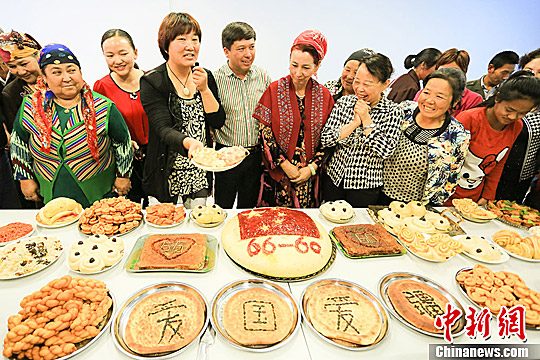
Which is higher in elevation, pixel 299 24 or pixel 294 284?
pixel 299 24

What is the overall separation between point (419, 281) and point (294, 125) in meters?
1.47

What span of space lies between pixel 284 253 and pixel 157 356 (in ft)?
2.39

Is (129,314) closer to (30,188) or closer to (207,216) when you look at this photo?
(207,216)

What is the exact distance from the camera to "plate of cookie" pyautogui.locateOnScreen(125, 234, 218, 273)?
1568mm

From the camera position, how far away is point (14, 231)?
179cm

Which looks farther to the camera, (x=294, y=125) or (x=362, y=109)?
(x=294, y=125)

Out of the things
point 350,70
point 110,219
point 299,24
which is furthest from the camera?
point 299,24

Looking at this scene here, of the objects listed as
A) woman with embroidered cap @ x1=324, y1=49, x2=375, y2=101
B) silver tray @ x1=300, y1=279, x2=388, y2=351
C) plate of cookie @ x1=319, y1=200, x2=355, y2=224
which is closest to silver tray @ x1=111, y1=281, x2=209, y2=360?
silver tray @ x1=300, y1=279, x2=388, y2=351

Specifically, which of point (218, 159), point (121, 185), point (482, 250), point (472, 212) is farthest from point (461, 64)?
point (121, 185)

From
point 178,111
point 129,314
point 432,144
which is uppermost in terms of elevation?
point 178,111

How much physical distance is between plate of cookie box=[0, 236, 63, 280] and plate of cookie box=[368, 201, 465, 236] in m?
1.93

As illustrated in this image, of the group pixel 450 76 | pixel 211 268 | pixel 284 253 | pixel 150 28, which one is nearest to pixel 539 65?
pixel 450 76

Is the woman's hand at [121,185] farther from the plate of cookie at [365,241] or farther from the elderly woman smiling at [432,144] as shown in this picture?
the elderly woman smiling at [432,144]

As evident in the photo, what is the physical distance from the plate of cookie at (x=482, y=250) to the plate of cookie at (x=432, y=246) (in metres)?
0.07
